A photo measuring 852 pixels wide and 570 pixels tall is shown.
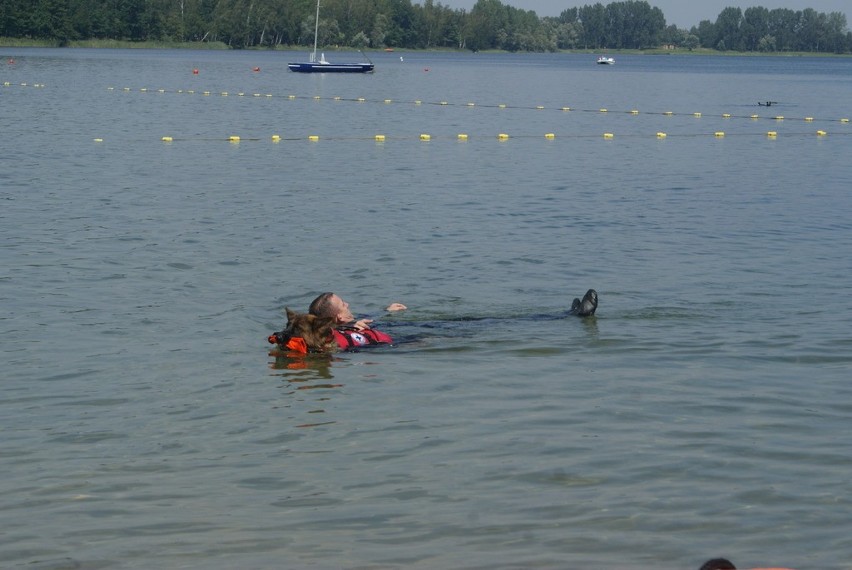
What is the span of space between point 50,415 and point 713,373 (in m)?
6.45

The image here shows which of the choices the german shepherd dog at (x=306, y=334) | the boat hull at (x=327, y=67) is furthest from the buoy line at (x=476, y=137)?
the boat hull at (x=327, y=67)

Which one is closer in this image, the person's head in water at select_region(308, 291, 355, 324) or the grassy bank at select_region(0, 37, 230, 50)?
the person's head in water at select_region(308, 291, 355, 324)

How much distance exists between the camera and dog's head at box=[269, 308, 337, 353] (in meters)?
12.8

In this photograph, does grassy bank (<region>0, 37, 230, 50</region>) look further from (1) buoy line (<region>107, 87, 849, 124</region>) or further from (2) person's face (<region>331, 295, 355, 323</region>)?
(2) person's face (<region>331, 295, 355, 323</region>)

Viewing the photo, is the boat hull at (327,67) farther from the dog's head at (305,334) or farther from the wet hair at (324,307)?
the dog's head at (305,334)

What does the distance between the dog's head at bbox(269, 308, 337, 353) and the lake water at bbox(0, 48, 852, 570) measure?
0.69 ft

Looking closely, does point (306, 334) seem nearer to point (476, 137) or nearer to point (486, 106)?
point (476, 137)

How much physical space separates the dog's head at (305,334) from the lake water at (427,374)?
211mm

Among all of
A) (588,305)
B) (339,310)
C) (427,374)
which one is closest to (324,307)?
(339,310)

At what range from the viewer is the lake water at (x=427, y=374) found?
324 inches

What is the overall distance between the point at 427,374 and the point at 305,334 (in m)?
1.41

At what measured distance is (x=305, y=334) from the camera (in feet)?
42.0

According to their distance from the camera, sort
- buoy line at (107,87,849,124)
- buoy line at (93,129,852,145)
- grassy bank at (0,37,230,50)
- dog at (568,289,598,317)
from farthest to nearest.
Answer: grassy bank at (0,37,230,50) → buoy line at (107,87,849,124) → buoy line at (93,129,852,145) → dog at (568,289,598,317)

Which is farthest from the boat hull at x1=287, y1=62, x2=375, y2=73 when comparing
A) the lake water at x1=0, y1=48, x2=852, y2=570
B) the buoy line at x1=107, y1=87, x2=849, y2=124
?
the lake water at x1=0, y1=48, x2=852, y2=570
